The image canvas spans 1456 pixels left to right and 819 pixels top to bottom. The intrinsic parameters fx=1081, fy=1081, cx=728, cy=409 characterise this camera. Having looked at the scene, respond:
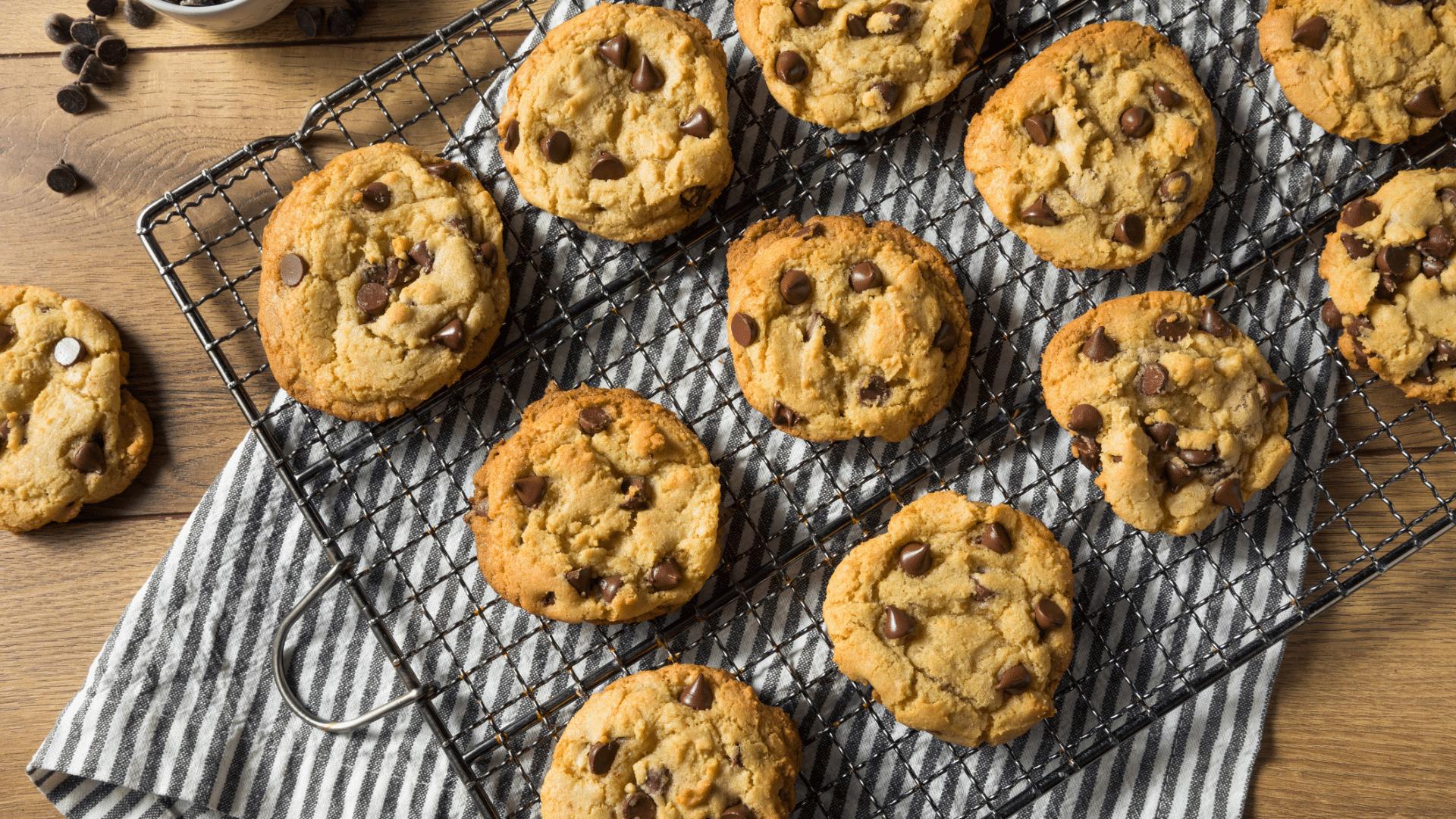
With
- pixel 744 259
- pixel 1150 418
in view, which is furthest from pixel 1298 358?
pixel 744 259

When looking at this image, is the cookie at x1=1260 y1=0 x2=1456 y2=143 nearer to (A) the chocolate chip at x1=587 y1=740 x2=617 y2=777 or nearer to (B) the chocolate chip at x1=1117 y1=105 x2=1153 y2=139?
(B) the chocolate chip at x1=1117 y1=105 x2=1153 y2=139

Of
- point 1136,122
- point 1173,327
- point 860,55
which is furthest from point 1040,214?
point 860,55

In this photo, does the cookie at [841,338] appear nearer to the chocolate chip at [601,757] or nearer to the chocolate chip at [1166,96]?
the chocolate chip at [1166,96]

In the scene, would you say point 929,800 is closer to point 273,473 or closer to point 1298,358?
point 1298,358

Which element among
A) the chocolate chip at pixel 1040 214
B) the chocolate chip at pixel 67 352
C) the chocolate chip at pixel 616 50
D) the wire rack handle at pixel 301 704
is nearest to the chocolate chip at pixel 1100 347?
the chocolate chip at pixel 1040 214

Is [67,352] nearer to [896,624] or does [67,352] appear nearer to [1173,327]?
[896,624]
